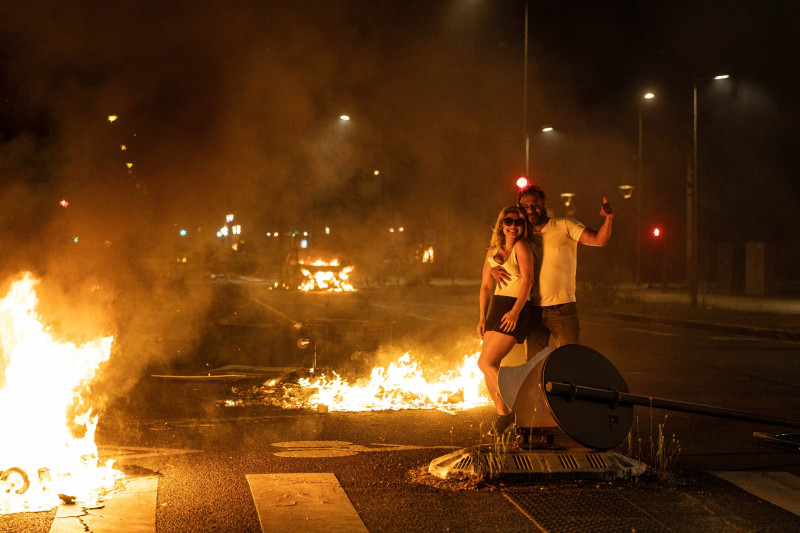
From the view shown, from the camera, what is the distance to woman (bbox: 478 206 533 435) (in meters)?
5.47

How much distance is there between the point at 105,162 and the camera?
8.69 meters

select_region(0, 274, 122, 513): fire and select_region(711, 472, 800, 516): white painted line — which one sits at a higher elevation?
select_region(0, 274, 122, 513): fire

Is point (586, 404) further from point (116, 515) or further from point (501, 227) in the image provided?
point (116, 515)

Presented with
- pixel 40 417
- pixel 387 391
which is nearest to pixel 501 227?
pixel 387 391

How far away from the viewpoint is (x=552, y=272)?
5.68m

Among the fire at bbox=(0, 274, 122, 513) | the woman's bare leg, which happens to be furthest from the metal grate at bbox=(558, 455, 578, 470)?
the fire at bbox=(0, 274, 122, 513)

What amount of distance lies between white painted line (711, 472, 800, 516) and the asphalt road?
6cm

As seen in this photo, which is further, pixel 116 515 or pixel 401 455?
pixel 401 455

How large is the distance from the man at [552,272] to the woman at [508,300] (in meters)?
0.09

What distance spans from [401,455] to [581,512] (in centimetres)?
151

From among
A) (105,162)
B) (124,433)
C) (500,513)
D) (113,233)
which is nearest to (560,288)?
(500,513)

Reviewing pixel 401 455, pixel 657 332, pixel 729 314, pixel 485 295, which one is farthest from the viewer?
pixel 729 314

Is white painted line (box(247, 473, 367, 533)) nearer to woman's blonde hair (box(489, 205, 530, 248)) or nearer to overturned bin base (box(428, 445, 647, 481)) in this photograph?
overturned bin base (box(428, 445, 647, 481))

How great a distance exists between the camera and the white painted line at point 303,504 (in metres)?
3.87
